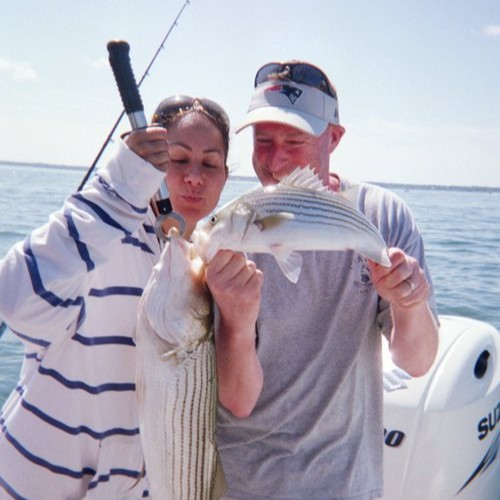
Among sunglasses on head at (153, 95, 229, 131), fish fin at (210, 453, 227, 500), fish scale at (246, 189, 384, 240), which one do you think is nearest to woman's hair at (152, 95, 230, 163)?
sunglasses on head at (153, 95, 229, 131)

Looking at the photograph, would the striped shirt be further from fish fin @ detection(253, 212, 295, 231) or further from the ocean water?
the ocean water

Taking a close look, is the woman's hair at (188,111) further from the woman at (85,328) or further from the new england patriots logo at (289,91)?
the woman at (85,328)

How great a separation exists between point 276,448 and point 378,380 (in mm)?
644

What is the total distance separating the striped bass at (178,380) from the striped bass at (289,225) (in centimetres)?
16

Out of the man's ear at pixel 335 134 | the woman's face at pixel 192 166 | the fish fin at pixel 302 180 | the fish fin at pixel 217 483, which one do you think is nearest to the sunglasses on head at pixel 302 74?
the man's ear at pixel 335 134

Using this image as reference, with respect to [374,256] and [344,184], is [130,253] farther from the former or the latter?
[344,184]

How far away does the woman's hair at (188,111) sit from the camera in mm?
2641

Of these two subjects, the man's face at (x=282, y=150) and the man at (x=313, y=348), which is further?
the man's face at (x=282, y=150)

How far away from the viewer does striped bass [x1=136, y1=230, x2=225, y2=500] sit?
6.64 feet

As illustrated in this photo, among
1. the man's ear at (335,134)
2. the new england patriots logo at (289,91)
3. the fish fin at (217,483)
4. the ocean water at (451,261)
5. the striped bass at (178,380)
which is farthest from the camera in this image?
the ocean water at (451,261)

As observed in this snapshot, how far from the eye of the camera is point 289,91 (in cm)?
285

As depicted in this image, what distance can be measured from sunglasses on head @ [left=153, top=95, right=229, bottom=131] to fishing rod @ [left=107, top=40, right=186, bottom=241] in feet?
1.38

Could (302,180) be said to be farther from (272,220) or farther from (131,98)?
(131,98)

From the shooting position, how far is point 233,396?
99.3 inches
